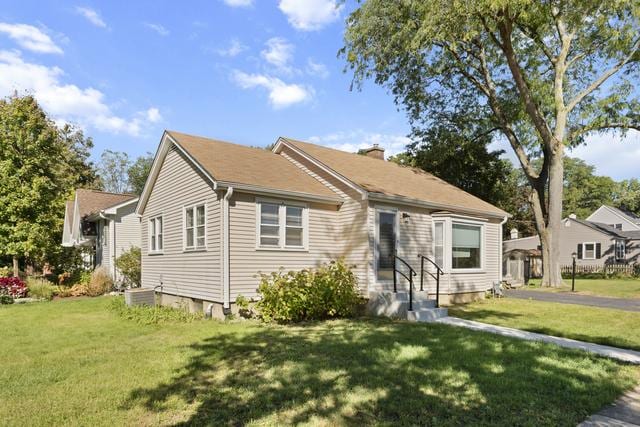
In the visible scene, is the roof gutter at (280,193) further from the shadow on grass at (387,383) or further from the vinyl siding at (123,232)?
the vinyl siding at (123,232)

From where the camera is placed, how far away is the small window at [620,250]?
33.5m

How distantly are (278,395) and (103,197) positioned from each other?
21774 millimetres

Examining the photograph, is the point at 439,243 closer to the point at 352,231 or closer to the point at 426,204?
the point at 426,204

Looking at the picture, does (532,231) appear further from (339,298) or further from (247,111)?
(339,298)

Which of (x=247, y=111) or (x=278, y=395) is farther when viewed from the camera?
(x=247, y=111)

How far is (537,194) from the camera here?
20.8 metres

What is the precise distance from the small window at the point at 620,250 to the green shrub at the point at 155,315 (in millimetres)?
35942

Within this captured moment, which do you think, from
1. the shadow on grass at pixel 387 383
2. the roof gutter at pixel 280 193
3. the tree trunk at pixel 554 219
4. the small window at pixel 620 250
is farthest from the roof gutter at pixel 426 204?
the small window at pixel 620 250

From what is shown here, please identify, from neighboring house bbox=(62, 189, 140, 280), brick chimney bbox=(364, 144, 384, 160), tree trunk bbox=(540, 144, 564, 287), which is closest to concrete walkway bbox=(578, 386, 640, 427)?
brick chimney bbox=(364, 144, 384, 160)

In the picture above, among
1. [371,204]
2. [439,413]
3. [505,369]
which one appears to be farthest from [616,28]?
[439,413]

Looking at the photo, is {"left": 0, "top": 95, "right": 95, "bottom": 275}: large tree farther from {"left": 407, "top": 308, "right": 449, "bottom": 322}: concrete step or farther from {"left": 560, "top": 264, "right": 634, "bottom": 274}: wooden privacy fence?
{"left": 560, "top": 264, "right": 634, "bottom": 274}: wooden privacy fence

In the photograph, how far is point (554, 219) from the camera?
61.8ft

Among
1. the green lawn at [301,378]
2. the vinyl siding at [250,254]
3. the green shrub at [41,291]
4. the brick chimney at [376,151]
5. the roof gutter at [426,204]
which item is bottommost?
the green shrub at [41,291]

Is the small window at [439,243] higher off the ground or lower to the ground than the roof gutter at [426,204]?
lower
